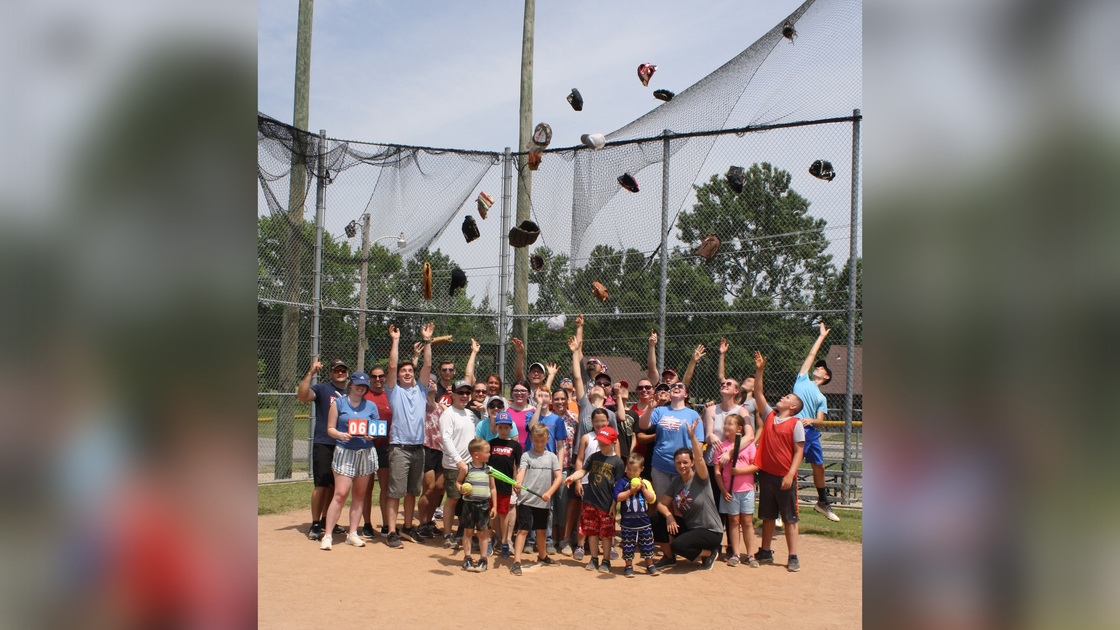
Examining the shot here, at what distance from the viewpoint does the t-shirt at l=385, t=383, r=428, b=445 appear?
7891 mm

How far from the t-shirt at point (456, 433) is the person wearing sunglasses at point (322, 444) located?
110 cm

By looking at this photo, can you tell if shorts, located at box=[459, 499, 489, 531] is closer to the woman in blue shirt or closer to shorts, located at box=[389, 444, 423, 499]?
shorts, located at box=[389, 444, 423, 499]

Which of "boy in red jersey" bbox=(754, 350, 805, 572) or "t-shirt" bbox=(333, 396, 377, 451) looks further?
"t-shirt" bbox=(333, 396, 377, 451)

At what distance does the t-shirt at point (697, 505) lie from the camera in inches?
286

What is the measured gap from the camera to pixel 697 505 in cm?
729

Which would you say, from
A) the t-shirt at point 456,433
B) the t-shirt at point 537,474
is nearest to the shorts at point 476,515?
the t-shirt at point 537,474

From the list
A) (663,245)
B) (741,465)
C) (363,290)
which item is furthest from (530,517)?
(363,290)

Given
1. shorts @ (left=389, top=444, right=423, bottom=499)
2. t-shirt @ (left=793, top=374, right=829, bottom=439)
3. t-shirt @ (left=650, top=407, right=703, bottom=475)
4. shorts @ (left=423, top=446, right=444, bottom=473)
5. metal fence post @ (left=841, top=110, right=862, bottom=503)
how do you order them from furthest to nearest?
metal fence post @ (left=841, top=110, right=862, bottom=503), shorts @ (left=423, top=446, right=444, bottom=473), t-shirt @ (left=793, top=374, right=829, bottom=439), shorts @ (left=389, top=444, right=423, bottom=499), t-shirt @ (left=650, top=407, right=703, bottom=475)

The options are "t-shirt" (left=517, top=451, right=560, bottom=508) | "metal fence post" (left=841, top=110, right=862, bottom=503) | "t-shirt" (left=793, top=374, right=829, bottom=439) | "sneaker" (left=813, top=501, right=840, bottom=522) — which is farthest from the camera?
"metal fence post" (left=841, top=110, right=862, bottom=503)

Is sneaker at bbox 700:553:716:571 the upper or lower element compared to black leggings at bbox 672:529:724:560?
lower

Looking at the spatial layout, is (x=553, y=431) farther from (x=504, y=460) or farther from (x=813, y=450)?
(x=813, y=450)

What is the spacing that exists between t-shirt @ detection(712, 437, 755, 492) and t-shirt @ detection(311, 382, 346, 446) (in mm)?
3971

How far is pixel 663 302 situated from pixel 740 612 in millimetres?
4151

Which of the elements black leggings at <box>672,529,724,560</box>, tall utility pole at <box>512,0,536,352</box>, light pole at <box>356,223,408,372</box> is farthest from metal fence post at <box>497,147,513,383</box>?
black leggings at <box>672,529,724,560</box>
